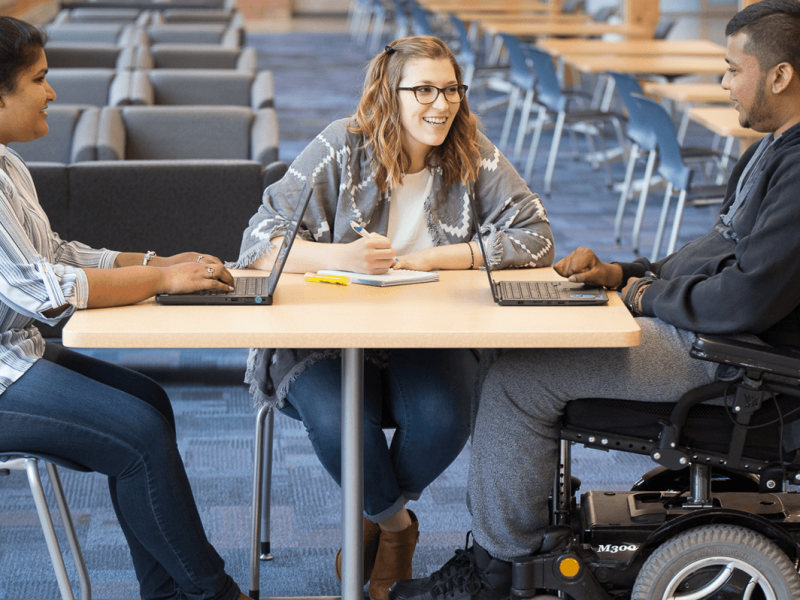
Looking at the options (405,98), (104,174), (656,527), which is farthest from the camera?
(104,174)

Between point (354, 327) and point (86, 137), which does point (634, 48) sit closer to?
point (86, 137)

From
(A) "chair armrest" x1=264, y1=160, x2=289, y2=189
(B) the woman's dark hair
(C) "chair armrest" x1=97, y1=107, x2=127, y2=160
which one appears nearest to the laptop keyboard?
(B) the woman's dark hair

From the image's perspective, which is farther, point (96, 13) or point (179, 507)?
point (96, 13)

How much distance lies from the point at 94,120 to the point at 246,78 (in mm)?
1542

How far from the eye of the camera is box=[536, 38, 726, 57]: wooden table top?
6.75 m

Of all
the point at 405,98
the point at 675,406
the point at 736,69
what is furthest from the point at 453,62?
the point at 675,406

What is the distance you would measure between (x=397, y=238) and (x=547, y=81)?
4177mm

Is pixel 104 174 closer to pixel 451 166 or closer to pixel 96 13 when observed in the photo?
pixel 451 166

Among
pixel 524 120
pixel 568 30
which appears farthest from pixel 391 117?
pixel 568 30

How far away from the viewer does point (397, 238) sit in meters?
2.16

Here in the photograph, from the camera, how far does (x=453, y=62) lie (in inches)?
82.8

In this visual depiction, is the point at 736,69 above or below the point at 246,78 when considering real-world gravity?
above

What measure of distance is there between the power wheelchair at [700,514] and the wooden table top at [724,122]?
2408mm

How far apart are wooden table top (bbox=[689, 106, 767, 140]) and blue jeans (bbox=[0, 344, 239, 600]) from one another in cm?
292
